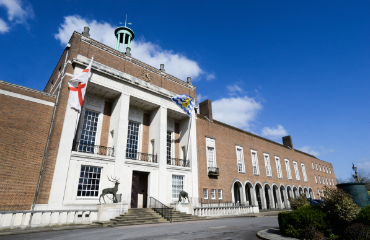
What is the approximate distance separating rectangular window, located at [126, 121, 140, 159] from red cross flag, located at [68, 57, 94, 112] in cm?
588

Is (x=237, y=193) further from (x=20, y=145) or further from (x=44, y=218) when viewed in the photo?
(x=20, y=145)

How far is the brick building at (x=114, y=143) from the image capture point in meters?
14.0

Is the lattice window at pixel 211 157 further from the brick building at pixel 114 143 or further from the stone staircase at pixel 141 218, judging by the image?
the stone staircase at pixel 141 218

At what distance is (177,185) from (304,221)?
1499cm

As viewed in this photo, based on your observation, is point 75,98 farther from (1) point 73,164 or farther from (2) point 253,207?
(2) point 253,207

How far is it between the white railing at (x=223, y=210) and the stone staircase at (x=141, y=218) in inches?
45.6

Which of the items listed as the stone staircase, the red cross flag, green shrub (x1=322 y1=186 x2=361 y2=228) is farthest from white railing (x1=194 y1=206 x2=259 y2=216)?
green shrub (x1=322 y1=186 x2=361 y2=228)

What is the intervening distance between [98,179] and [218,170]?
1357 centimetres

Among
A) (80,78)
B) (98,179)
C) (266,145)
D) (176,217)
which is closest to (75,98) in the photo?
(80,78)

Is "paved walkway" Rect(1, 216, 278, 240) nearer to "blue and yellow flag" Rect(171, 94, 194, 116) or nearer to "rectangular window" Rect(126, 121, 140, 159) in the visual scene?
"rectangular window" Rect(126, 121, 140, 159)

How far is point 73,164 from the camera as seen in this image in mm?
15453

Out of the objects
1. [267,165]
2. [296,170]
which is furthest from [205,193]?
[296,170]

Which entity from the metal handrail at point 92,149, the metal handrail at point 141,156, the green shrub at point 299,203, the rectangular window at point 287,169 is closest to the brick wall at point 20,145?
the metal handrail at point 92,149

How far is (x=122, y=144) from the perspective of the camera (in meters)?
18.1
